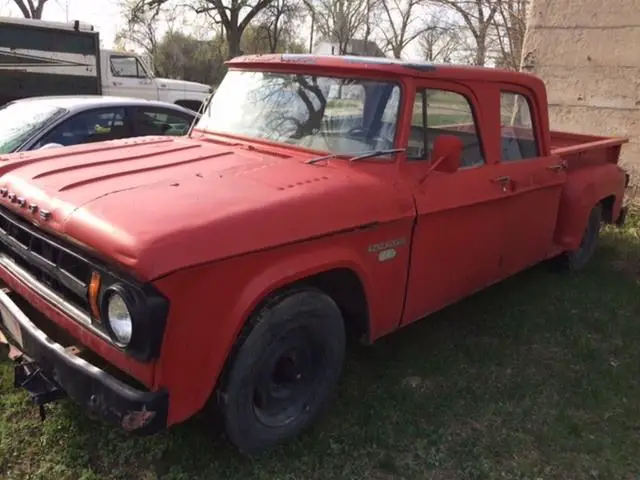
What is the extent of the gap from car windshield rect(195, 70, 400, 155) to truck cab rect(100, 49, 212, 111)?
1100 centimetres

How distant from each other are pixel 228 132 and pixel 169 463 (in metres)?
2.01

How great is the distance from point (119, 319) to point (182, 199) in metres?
0.56

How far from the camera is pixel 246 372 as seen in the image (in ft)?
8.95

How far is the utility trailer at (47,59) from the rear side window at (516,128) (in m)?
11.2

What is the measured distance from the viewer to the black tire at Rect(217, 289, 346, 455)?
8.93 feet

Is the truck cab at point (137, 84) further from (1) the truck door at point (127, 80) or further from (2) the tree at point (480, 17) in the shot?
(2) the tree at point (480, 17)

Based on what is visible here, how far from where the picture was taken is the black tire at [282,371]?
272 centimetres

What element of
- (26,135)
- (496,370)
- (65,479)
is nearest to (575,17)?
(496,370)

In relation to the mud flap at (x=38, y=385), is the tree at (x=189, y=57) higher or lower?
higher

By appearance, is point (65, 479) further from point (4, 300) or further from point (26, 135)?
point (26, 135)

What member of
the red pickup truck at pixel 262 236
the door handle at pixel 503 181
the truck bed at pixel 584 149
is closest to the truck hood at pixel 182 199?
the red pickup truck at pixel 262 236

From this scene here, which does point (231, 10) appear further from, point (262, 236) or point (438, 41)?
point (262, 236)

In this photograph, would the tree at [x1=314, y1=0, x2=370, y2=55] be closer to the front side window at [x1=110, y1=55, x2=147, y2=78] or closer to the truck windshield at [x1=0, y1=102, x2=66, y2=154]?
the front side window at [x1=110, y1=55, x2=147, y2=78]

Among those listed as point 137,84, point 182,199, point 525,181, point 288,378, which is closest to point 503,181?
point 525,181
